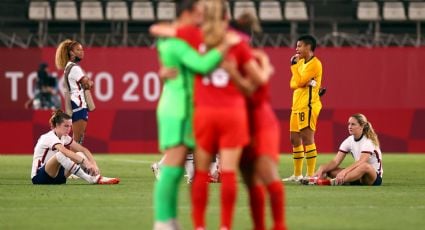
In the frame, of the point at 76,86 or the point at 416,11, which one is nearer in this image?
the point at 76,86

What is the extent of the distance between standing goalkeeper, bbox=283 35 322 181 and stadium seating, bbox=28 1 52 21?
1339cm

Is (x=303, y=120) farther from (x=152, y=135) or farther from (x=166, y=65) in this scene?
(x=152, y=135)

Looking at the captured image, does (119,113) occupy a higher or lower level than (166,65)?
lower

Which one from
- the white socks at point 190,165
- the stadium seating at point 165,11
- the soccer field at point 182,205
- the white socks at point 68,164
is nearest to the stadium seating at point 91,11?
the stadium seating at point 165,11

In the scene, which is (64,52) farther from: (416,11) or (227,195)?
(416,11)

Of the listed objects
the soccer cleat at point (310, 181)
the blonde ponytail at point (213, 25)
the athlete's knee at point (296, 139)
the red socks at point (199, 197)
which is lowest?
the soccer cleat at point (310, 181)

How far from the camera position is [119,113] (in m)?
28.4

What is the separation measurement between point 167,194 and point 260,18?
2185 centimetres

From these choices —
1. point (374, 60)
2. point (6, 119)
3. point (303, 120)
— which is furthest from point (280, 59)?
point (303, 120)

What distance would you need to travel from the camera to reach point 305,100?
1833 centimetres

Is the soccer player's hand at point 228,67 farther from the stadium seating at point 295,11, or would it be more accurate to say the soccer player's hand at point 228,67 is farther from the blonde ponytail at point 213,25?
the stadium seating at point 295,11

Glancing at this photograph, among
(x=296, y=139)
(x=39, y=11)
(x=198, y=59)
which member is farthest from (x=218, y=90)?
(x=39, y=11)

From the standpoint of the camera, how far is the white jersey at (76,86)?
59.5 ft

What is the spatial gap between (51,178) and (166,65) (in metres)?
7.78
